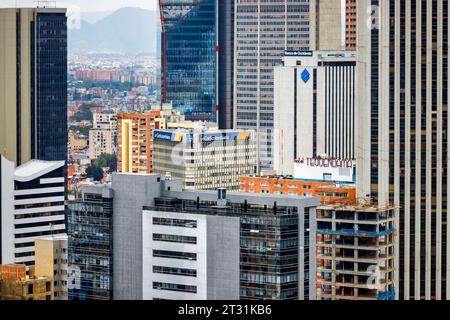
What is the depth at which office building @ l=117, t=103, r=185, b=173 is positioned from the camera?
144 feet

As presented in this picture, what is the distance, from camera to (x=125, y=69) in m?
37.8

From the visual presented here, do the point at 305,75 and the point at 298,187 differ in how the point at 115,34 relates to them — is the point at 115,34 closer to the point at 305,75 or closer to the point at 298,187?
the point at 298,187

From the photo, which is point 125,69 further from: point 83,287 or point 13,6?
point 83,287

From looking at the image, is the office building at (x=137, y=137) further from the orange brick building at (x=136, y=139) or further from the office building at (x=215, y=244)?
the office building at (x=215, y=244)

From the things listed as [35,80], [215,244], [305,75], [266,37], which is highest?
[266,37]

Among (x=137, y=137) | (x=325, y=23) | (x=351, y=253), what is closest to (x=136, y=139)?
(x=137, y=137)

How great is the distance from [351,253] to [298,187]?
12.2 metres

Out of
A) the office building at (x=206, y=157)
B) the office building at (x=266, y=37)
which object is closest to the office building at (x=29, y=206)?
the office building at (x=206, y=157)

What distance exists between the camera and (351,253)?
21.5 metres

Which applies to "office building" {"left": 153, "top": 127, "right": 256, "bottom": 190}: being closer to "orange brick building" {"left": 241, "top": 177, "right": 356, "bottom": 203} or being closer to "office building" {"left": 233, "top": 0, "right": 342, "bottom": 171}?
"orange brick building" {"left": 241, "top": 177, "right": 356, "bottom": 203}

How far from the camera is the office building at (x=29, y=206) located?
115ft

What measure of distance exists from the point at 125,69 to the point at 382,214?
17.1 m

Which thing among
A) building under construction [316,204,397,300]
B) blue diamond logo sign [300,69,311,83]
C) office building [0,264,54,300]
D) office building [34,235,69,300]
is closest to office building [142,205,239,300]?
office building [0,264,54,300]
